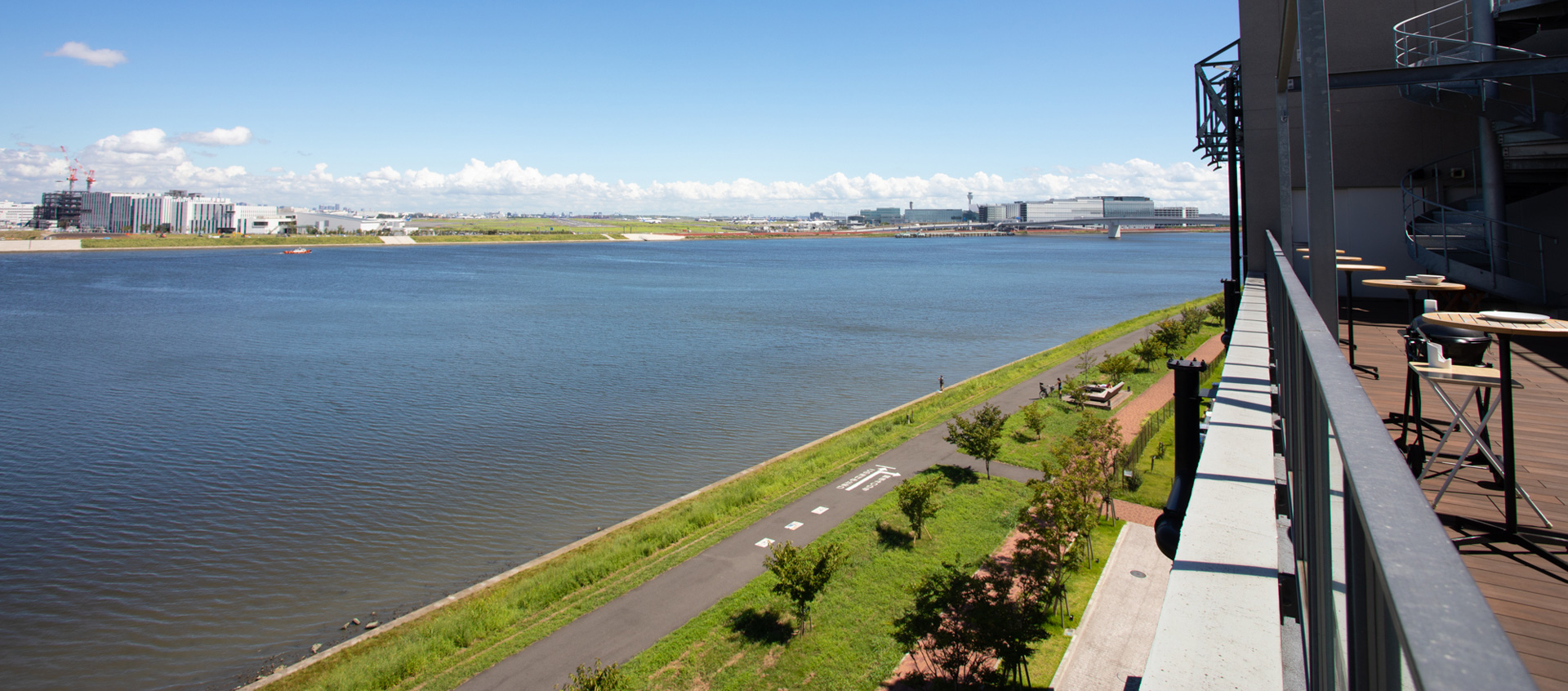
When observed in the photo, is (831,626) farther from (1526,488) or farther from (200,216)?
(200,216)

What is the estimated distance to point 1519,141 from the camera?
384 inches

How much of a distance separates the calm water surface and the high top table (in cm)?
1358

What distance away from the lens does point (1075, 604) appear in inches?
468

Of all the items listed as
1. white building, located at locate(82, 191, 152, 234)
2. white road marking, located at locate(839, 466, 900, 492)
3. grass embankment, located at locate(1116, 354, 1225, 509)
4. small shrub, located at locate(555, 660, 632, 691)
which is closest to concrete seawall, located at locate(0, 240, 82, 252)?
white building, located at locate(82, 191, 152, 234)

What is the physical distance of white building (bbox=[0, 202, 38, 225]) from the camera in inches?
7185

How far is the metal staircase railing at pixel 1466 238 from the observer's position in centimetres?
1038

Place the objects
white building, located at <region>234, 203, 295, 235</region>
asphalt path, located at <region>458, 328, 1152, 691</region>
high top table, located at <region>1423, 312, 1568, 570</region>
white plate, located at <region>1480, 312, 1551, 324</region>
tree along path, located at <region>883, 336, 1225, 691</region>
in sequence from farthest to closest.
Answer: white building, located at <region>234, 203, 295, 235</region> < asphalt path, located at <region>458, 328, 1152, 691</region> < tree along path, located at <region>883, 336, 1225, 691</region> < white plate, located at <region>1480, 312, 1551, 324</region> < high top table, located at <region>1423, 312, 1568, 570</region>

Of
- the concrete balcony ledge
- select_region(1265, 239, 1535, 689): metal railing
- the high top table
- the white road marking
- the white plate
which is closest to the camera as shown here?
select_region(1265, 239, 1535, 689): metal railing

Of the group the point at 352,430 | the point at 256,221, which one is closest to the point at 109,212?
the point at 256,221

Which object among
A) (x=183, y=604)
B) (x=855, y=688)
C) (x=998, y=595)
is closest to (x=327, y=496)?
(x=183, y=604)

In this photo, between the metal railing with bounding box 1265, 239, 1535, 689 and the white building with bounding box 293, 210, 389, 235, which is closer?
the metal railing with bounding box 1265, 239, 1535, 689

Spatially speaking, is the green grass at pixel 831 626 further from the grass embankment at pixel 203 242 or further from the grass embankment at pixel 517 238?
the grass embankment at pixel 517 238

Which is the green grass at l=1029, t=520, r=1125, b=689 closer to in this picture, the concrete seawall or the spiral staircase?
the spiral staircase

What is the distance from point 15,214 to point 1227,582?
26506 centimetres
